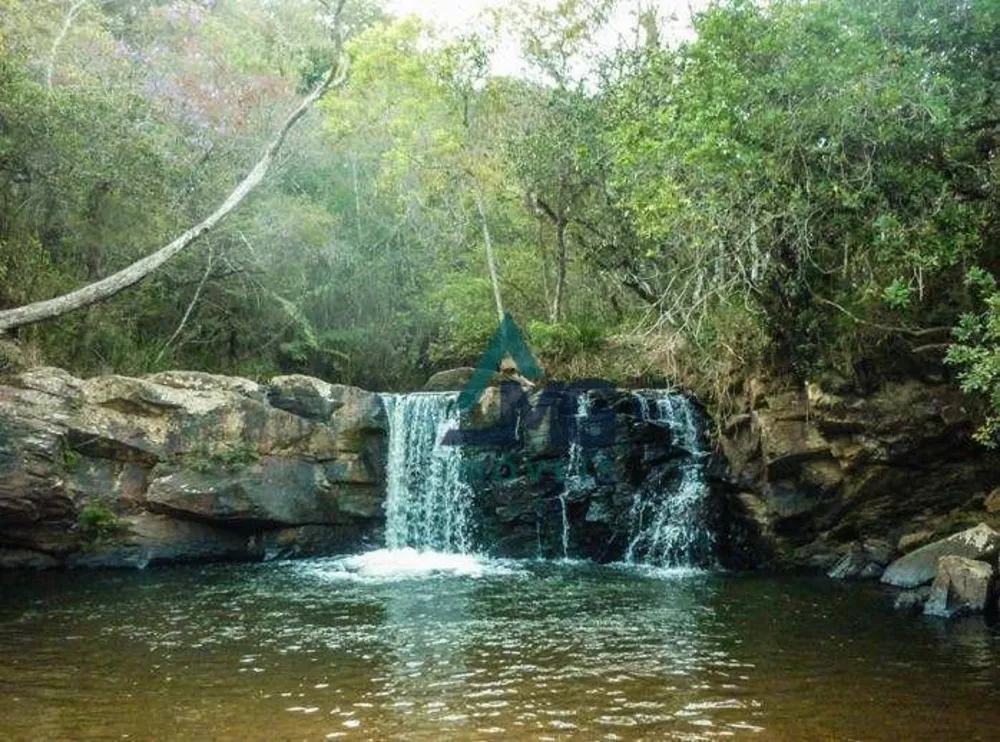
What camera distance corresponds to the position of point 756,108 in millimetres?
10609

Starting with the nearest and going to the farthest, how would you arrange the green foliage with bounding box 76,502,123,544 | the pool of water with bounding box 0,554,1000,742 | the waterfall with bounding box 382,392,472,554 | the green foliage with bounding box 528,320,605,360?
the pool of water with bounding box 0,554,1000,742 → the green foliage with bounding box 76,502,123,544 → the waterfall with bounding box 382,392,472,554 → the green foliage with bounding box 528,320,605,360

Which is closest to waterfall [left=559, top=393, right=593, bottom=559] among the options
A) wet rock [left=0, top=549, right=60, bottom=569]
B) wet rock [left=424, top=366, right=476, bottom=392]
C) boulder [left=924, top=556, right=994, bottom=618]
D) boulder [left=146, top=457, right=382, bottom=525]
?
boulder [left=146, top=457, right=382, bottom=525]

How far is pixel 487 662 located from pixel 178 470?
8420 mm

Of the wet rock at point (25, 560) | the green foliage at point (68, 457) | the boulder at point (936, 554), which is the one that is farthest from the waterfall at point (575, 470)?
the wet rock at point (25, 560)

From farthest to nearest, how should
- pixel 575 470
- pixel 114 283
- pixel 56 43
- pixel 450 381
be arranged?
pixel 450 381, pixel 56 43, pixel 575 470, pixel 114 283

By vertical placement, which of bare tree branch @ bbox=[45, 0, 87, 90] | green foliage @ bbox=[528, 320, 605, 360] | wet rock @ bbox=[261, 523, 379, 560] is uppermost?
bare tree branch @ bbox=[45, 0, 87, 90]

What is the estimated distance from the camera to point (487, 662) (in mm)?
8250

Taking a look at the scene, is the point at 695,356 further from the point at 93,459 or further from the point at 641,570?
the point at 93,459

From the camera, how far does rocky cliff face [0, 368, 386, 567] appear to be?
45.7 feet

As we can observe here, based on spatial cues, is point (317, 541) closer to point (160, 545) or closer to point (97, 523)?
point (160, 545)

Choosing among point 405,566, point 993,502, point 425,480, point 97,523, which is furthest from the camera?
point 425,480

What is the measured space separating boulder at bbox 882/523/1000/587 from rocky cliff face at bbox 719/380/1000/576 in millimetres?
905

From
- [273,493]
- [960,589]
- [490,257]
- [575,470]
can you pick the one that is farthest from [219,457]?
[960,589]

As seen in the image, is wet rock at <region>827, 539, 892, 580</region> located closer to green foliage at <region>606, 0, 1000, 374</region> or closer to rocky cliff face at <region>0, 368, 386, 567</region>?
green foliage at <region>606, 0, 1000, 374</region>
